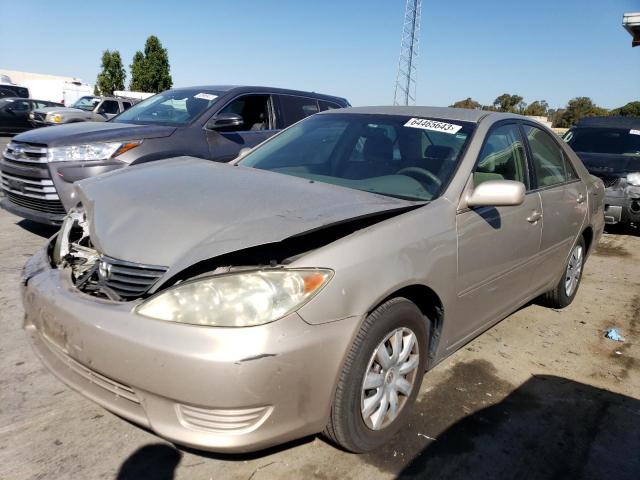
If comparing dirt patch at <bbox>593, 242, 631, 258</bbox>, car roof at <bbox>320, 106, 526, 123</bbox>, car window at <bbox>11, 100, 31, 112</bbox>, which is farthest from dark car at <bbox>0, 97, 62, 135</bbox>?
dirt patch at <bbox>593, 242, 631, 258</bbox>

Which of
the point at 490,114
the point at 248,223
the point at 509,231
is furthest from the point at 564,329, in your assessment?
the point at 248,223

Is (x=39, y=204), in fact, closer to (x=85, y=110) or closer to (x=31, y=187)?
(x=31, y=187)

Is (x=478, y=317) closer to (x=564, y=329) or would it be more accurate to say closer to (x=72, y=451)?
(x=564, y=329)

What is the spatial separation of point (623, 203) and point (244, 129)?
5.35 metres

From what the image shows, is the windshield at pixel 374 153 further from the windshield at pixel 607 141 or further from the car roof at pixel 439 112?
the windshield at pixel 607 141

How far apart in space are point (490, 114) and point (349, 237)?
1.85 meters

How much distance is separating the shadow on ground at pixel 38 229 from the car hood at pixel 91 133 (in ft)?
3.35

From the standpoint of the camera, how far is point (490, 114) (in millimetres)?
3523

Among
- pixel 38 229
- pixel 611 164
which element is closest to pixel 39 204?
pixel 38 229

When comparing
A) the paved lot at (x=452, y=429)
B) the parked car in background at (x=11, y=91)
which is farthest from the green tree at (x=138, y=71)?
the paved lot at (x=452, y=429)

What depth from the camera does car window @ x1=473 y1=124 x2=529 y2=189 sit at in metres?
3.16

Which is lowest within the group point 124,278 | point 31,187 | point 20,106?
point 31,187

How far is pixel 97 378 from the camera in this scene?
7.03 feet

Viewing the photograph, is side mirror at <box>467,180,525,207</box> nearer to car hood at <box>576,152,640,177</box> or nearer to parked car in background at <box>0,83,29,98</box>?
car hood at <box>576,152,640,177</box>
